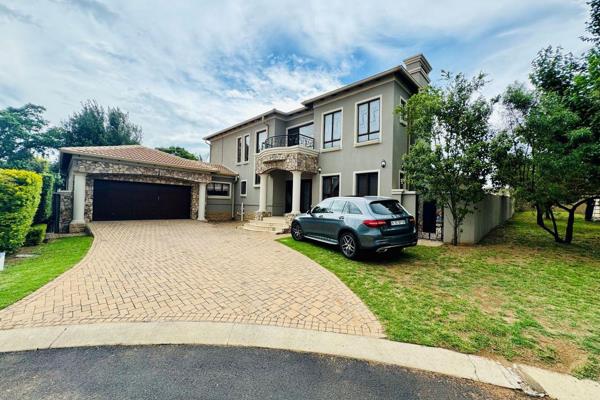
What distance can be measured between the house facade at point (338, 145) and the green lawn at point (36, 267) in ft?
29.2

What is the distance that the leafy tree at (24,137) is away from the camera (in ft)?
74.4

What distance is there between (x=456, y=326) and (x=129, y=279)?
19.7 ft

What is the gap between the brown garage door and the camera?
1309 centimetres

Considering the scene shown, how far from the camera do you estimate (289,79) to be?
1519 cm

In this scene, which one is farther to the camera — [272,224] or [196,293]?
[272,224]

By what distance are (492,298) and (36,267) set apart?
1010cm

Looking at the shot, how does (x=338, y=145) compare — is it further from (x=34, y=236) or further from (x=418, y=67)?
(x=34, y=236)

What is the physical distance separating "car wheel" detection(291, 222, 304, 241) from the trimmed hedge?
8.20 m

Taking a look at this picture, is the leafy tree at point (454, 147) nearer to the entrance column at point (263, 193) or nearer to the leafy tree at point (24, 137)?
the entrance column at point (263, 193)

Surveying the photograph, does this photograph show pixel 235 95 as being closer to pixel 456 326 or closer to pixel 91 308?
pixel 91 308

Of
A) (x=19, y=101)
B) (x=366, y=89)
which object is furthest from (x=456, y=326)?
(x=19, y=101)

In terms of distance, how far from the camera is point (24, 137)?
2341cm

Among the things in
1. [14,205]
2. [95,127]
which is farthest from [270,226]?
[95,127]

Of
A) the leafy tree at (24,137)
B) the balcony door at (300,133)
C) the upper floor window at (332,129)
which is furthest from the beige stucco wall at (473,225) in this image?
the leafy tree at (24,137)
